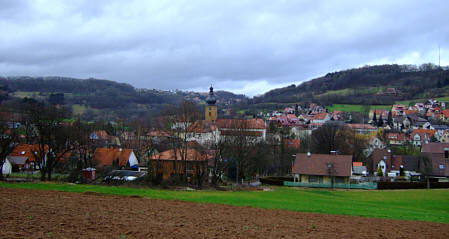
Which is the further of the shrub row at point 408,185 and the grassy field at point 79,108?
the grassy field at point 79,108

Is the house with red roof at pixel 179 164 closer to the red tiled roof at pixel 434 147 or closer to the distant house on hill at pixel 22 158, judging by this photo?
the distant house on hill at pixel 22 158

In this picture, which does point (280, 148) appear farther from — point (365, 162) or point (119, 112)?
point (119, 112)

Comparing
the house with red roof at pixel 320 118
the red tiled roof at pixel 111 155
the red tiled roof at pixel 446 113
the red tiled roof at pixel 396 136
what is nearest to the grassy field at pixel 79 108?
the house with red roof at pixel 320 118

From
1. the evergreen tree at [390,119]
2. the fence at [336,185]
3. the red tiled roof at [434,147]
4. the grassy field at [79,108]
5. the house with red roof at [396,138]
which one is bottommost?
the fence at [336,185]

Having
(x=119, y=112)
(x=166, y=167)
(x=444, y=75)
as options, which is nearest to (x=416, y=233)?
(x=166, y=167)

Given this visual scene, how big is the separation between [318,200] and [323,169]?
2008 centimetres

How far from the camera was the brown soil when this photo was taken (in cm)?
1189

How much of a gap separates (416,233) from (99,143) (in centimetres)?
6607

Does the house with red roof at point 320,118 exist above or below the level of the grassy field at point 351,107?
below

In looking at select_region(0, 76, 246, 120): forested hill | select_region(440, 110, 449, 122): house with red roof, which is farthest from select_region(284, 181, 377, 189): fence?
select_region(440, 110, 449, 122): house with red roof

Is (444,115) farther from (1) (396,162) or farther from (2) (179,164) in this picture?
(2) (179,164)

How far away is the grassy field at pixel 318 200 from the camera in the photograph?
22156 mm

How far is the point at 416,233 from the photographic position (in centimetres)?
1545

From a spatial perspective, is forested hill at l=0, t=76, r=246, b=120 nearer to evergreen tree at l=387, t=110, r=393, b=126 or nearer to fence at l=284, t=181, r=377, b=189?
evergreen tree at l=387, t=110, r=393, b=126
